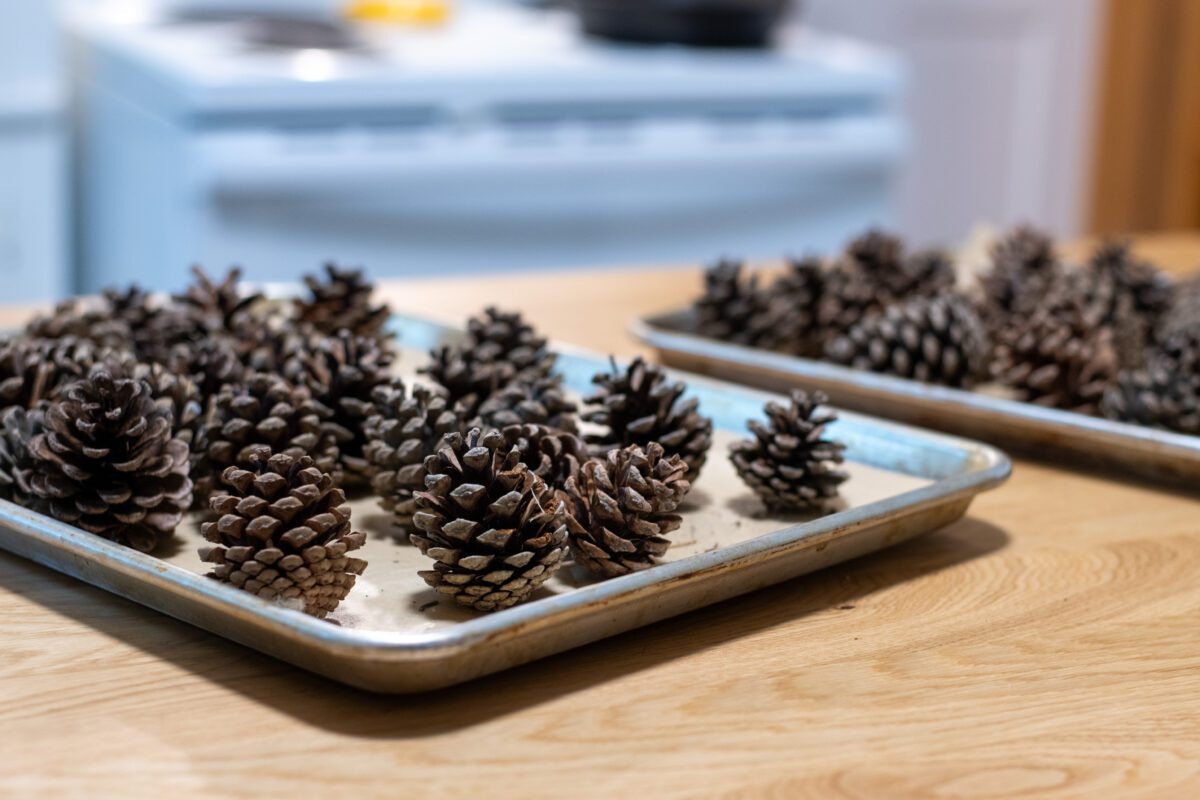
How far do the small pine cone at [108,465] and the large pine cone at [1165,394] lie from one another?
54 cm

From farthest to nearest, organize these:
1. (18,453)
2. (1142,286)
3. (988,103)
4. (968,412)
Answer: (988,103) < (1142,286) < (968,412) < (18,453)

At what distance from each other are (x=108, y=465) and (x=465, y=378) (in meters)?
0.20

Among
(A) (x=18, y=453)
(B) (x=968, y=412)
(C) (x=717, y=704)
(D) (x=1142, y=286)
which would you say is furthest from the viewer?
(D) (x=1142, y=286)

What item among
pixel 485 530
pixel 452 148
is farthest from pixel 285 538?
pixel 452 148

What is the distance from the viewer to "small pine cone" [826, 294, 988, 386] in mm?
984

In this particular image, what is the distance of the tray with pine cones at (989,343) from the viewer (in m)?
0.90

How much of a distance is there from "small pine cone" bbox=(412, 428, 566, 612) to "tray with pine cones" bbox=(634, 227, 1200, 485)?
15.3 inches

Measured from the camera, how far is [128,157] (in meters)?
2.42

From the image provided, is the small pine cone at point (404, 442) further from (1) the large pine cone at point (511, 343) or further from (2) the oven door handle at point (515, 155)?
(2) the oven door handle at point (515, 155)

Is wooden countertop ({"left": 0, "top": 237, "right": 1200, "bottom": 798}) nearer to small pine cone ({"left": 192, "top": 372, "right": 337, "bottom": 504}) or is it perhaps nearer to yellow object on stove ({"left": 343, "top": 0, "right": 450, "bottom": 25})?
small pine cone ({"left": 192, "top": 372, "right": 337, "bottom": 504})

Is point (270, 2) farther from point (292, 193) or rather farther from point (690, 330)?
point (690, 330)

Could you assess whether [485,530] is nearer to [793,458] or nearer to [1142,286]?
[793,458]

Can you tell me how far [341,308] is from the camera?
987mm

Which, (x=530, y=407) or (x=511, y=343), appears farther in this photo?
(x=511, y=343)
